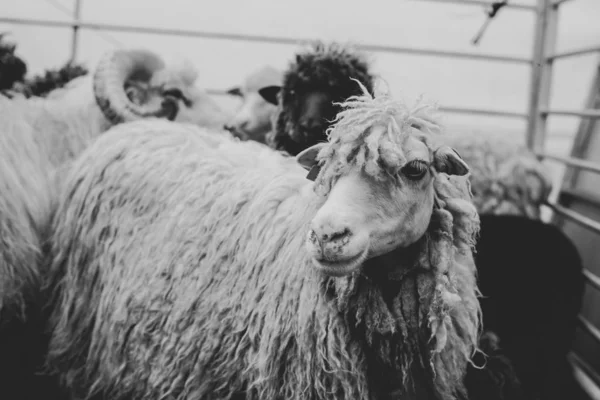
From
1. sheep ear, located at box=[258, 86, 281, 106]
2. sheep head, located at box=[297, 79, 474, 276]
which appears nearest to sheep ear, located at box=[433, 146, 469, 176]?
sheep head, located at box=[297, 79, 474, 276]

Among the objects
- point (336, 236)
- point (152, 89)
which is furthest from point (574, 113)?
point (336, 236)

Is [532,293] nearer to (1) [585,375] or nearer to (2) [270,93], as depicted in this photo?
(1) [585,375]

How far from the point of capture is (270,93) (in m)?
3.16

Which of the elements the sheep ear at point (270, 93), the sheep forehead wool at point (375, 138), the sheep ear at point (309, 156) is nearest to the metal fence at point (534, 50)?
the sheep ear at point (270, 93)

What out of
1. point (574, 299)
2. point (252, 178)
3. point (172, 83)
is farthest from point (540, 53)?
point (252, 178)

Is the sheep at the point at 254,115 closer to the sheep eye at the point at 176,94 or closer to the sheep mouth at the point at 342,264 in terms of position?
the sheep eye at the point at 176,94

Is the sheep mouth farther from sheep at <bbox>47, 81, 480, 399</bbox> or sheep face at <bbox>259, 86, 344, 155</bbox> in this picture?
sheep face at <bbox>259, 86, 344, 155</bbox>

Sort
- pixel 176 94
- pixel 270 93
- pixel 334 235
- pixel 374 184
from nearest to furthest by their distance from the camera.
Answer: pixel 334 235
pixel 374 184
pixel 270 93
pixel 176 94

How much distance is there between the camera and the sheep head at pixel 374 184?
1.58 metres

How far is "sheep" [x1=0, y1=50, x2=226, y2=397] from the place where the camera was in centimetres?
257

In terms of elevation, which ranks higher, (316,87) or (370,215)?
(316,87)

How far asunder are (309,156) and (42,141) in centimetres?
165

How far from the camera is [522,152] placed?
4066mm

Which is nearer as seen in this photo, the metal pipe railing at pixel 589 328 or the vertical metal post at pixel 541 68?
the metal pipe railing at pixel 589 328
